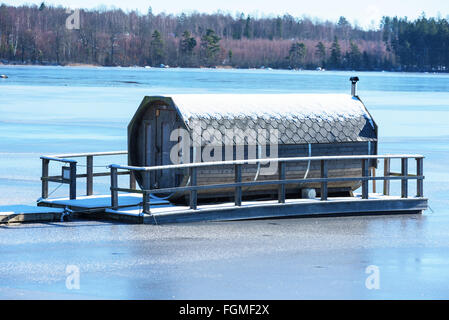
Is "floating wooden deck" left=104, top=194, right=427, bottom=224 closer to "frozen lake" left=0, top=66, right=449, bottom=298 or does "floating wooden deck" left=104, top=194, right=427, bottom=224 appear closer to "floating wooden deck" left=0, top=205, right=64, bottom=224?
"frozen lake" left=0, top=66, right=449, bottom=298

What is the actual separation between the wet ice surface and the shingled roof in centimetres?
161

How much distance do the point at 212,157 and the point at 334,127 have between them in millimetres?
2574

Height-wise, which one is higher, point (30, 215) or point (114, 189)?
point (114, 189)

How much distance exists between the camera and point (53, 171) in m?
26.6

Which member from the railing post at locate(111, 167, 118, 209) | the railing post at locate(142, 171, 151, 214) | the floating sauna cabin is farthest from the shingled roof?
the railing post at locate(111, 167, 118, 209)

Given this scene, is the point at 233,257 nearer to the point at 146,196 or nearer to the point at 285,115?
the point at 146,196

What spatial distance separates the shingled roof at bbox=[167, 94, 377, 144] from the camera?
16016 mm

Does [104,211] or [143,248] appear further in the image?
[104,211]

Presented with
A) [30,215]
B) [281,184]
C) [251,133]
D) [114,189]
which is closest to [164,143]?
[251,133]

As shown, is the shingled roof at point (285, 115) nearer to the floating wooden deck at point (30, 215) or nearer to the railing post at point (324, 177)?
the railing post at point (324, 177)

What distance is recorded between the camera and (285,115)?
16.9m

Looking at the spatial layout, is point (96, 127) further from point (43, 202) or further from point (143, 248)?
point (143, 248)

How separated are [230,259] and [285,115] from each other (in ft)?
16.9
